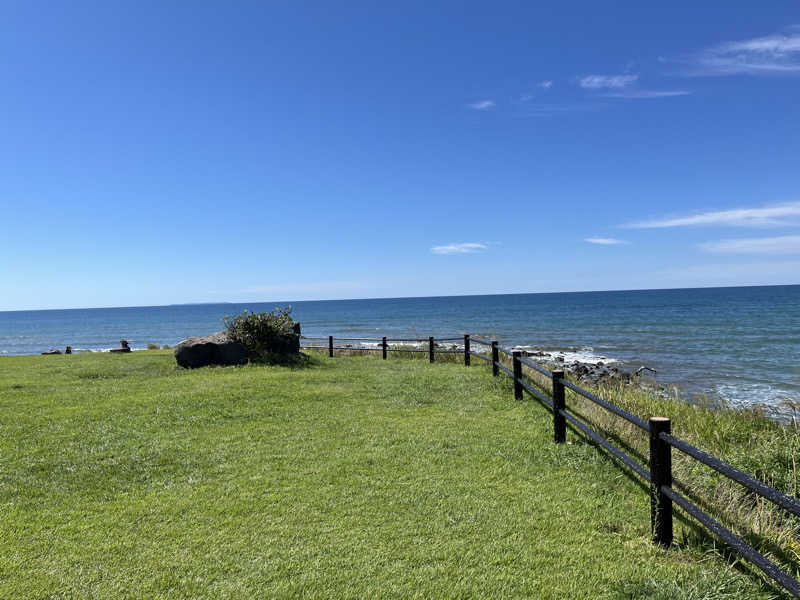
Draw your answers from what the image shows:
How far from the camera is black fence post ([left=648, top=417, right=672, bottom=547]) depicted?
4.49 metres

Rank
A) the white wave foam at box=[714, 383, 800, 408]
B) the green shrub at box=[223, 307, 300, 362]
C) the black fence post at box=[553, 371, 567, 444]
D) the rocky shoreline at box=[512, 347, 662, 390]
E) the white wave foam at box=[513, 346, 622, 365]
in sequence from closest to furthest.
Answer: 1. the black fence post at box=[553, 371, 567, 444]
2. the white wave foam at box=[714, 383, 800, 408]
3. the green shrub at box=[223, 307, 300, 362]
4. the rocky shoreline at box=[512, 347, 662, 390]
5. the white wave foam at box=[513, 346, 622, 365]

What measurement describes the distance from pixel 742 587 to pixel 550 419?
204 inches

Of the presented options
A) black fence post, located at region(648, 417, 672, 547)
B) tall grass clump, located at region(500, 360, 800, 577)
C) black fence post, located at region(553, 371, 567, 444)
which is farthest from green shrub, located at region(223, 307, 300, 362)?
black fence post, located at region(648, 417, 672, 547)

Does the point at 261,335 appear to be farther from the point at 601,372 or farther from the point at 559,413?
the point at 601,372

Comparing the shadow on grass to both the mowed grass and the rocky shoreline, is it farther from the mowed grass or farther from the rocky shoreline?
the rocky shoreline

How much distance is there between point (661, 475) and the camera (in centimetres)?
456

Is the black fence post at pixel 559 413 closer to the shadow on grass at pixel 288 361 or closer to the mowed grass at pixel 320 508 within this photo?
the mowed grass at pixel 320 508

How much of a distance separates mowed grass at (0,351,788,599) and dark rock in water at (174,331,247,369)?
20.4 ft

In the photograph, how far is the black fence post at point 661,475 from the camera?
4488mm

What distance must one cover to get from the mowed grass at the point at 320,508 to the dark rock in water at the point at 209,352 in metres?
6.23

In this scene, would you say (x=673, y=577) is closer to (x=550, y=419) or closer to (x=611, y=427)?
(x=611, y=427)

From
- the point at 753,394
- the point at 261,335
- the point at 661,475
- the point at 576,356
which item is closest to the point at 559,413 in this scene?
the point at 661,475

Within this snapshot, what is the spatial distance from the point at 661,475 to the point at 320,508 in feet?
11.7

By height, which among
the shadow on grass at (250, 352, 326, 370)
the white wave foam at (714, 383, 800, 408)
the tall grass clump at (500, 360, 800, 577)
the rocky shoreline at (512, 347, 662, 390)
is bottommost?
the white wave foam at (714, 383, 800, 408)
